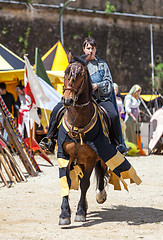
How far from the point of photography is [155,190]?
875 centimetres

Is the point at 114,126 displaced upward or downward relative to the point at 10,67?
upward

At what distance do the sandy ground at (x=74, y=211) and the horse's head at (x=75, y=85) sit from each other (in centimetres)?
135

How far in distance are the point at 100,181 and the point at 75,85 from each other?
190 cm

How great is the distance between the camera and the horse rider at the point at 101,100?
21.2 feet

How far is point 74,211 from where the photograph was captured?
6859 millimetres

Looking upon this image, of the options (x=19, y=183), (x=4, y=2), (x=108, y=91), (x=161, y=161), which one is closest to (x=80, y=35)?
(x=4, y=2)

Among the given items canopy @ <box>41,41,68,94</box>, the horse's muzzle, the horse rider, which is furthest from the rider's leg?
canopy @ <box>41,41,68,94</box>

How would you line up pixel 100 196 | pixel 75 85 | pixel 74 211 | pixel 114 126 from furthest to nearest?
pixel 100 196 < pixel 74 211 < pixel 114 126 < pixel 75 85

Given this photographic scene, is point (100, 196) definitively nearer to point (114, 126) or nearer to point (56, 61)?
point (114, 126)

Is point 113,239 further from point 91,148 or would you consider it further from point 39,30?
point 39,30

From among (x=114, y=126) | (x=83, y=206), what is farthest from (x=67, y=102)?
(x=83, y=206)

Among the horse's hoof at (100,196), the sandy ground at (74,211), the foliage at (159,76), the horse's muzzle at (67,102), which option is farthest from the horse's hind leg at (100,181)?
the foliage at (159,76)

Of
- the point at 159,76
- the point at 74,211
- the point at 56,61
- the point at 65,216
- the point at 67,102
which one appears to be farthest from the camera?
the point at 159,76

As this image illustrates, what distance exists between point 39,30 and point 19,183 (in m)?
18.1
